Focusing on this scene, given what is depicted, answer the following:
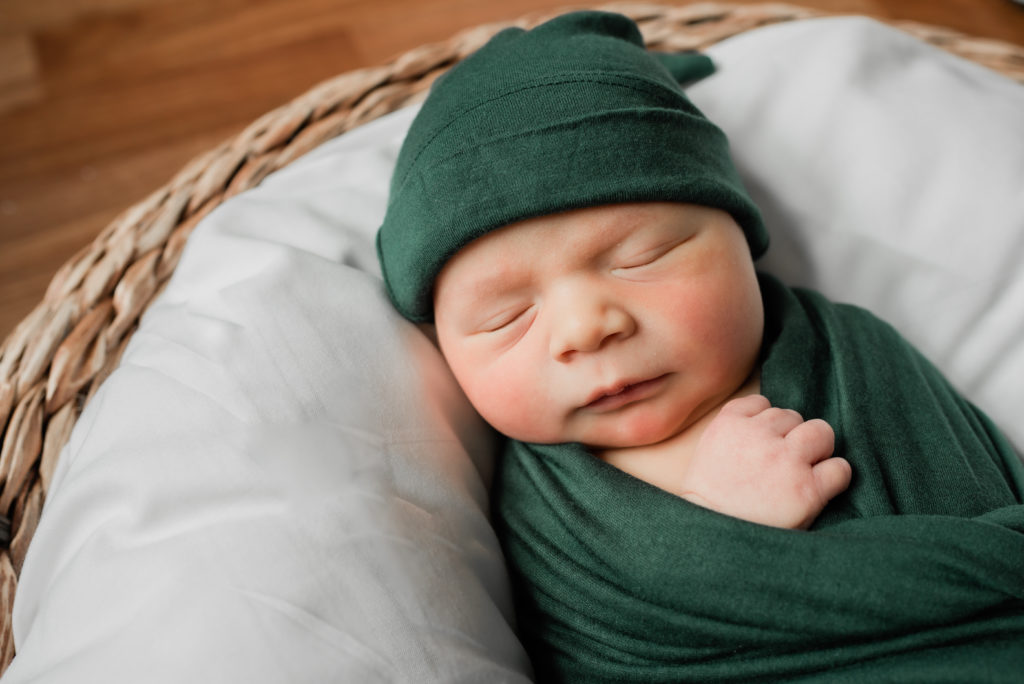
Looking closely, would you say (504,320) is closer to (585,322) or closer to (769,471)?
(585,322)

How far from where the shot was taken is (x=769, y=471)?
83 centimetres

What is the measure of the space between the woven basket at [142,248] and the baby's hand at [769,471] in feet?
2.21

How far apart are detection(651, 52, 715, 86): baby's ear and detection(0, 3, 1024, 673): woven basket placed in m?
0.10

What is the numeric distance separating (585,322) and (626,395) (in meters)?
0.10

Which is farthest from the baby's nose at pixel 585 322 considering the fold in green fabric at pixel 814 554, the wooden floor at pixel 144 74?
the wooden floor at pixel 144 74

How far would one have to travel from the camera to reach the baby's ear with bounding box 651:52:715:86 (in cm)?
117

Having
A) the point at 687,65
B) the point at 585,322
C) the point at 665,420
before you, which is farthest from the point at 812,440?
the point at 687,65

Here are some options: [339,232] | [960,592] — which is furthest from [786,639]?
[339,232]

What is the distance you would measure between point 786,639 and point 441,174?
21.0 inches

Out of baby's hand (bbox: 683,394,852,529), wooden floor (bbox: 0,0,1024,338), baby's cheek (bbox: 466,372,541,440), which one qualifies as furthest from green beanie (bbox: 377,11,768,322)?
wooden floor (bbox: 0,0,1024,338)

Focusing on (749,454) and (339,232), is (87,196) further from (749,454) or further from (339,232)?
(749,454)

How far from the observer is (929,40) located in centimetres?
129

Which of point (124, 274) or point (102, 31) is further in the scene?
point (102, 31)

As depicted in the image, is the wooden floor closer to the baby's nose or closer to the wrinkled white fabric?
the wrinkled white fabric
